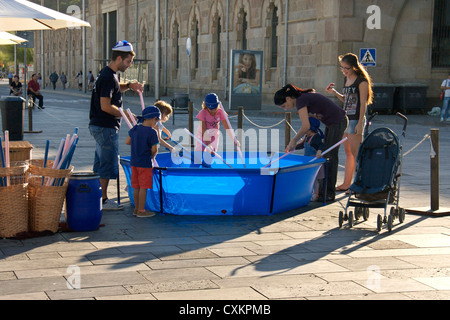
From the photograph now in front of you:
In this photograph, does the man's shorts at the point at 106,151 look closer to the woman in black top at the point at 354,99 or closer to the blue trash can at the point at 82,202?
the blue trash can at the point at 82,202

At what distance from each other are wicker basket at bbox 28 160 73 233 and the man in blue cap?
1.21 meters

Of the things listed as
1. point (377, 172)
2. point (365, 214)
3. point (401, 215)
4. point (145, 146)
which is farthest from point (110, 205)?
point (401, 215)

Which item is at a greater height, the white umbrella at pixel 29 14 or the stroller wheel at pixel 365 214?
the white umbrella at pixel 29 14

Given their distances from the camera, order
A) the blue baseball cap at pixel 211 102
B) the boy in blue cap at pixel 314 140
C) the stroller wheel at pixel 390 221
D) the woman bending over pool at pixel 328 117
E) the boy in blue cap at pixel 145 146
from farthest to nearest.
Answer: the blue baseball cap at pixel 211 102 → the boy in blue cap at pixel 314 140 → the woman bending over pool at pixel 328 117 → the boy in blue cap at pixel 145 146 → the stroller wheel at pixel 390 221

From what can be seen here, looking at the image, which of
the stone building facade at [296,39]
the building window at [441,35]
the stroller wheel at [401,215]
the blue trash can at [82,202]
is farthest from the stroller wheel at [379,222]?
the building window at [441,35]

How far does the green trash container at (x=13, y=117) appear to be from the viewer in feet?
56.1

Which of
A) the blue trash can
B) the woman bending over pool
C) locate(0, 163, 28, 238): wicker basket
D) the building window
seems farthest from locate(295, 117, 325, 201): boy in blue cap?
the building window

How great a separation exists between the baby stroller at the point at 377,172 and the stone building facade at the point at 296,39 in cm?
2111

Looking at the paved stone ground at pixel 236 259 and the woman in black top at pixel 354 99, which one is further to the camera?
the woman in black top at pixel 354 99

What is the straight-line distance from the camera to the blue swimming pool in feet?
26.0

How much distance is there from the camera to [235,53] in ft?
96.7

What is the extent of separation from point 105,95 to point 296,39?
2435 cm

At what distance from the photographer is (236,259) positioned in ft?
20.6

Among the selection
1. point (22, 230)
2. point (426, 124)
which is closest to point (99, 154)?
point (22, 230)
